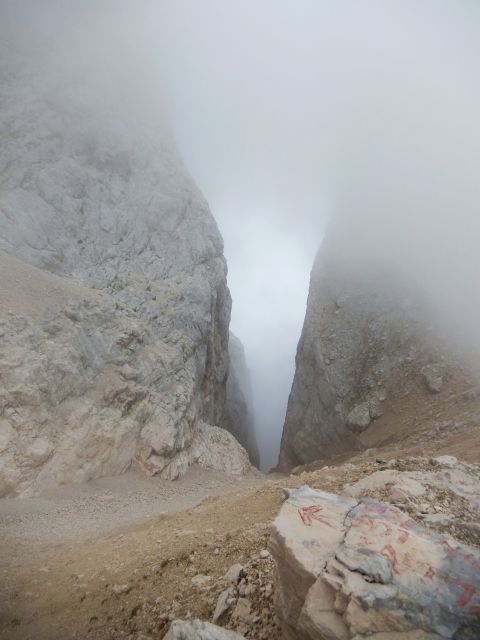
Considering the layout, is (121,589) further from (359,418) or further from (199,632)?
(359,418)

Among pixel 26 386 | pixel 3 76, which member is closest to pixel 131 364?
pixel 26 386

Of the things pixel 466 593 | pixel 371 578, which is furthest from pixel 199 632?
pixel 466 593

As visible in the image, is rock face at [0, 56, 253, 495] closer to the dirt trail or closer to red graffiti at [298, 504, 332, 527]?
the dirt trail

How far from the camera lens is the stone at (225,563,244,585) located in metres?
5.67

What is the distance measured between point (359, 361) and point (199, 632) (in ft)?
85.8

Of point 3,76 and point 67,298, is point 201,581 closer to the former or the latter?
point 67,298

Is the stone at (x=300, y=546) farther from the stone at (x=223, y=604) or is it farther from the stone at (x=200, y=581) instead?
the stone at (x=200, y=581)

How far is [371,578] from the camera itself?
12.6ft

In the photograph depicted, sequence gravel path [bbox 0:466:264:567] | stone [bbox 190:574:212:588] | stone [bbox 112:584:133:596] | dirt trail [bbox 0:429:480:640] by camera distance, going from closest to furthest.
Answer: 1. dirt trail [bbox 0:429:480:640]
2. stone [bbox 190:574:212:588]
3. stone [bbox 112:584:133:596]
4. gravel path [bbox 0:466:264:567]

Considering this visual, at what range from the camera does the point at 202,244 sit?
33.0 meters

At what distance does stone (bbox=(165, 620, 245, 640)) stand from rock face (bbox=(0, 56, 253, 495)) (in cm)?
1167

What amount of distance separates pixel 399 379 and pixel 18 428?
21152mm

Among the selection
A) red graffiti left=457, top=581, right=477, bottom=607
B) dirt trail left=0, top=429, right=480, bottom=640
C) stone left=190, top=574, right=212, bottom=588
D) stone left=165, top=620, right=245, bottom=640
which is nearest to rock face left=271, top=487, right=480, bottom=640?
red graffiti left=457, top=581, right=477, bottom=607

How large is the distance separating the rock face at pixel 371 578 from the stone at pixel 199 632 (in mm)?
684
